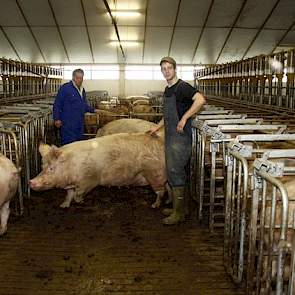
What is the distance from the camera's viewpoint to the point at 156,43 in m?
21.5

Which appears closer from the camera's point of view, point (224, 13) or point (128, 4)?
point (128, 4)

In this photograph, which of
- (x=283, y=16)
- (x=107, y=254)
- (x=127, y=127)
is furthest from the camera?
(x=283, y=16)

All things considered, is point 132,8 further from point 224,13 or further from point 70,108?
point 70,108

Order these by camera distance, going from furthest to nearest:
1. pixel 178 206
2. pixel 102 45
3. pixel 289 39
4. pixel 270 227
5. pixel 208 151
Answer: pixel 102 45, pixel 289 39, pixel 208 151, pixel 178 206, pixel 270 227

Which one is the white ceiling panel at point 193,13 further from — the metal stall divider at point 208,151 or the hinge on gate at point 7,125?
the hinge on gate at point 7,125

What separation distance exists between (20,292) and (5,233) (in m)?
1.35

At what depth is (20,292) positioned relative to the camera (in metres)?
3.35

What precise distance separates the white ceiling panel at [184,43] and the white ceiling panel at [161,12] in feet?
3.30

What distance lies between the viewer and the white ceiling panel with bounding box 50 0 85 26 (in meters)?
17.6

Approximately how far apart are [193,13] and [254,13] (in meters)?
2.58

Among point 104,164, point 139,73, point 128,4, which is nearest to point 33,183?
point 104,164

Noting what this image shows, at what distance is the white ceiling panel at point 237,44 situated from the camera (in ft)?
65.8

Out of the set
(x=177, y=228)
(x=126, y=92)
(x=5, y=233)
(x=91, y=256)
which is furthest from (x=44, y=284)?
(x=126, y=92)

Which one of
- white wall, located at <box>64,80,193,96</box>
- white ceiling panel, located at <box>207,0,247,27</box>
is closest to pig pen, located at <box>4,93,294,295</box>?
white ceiling panel, located at <box>207,0,247,27</box>
